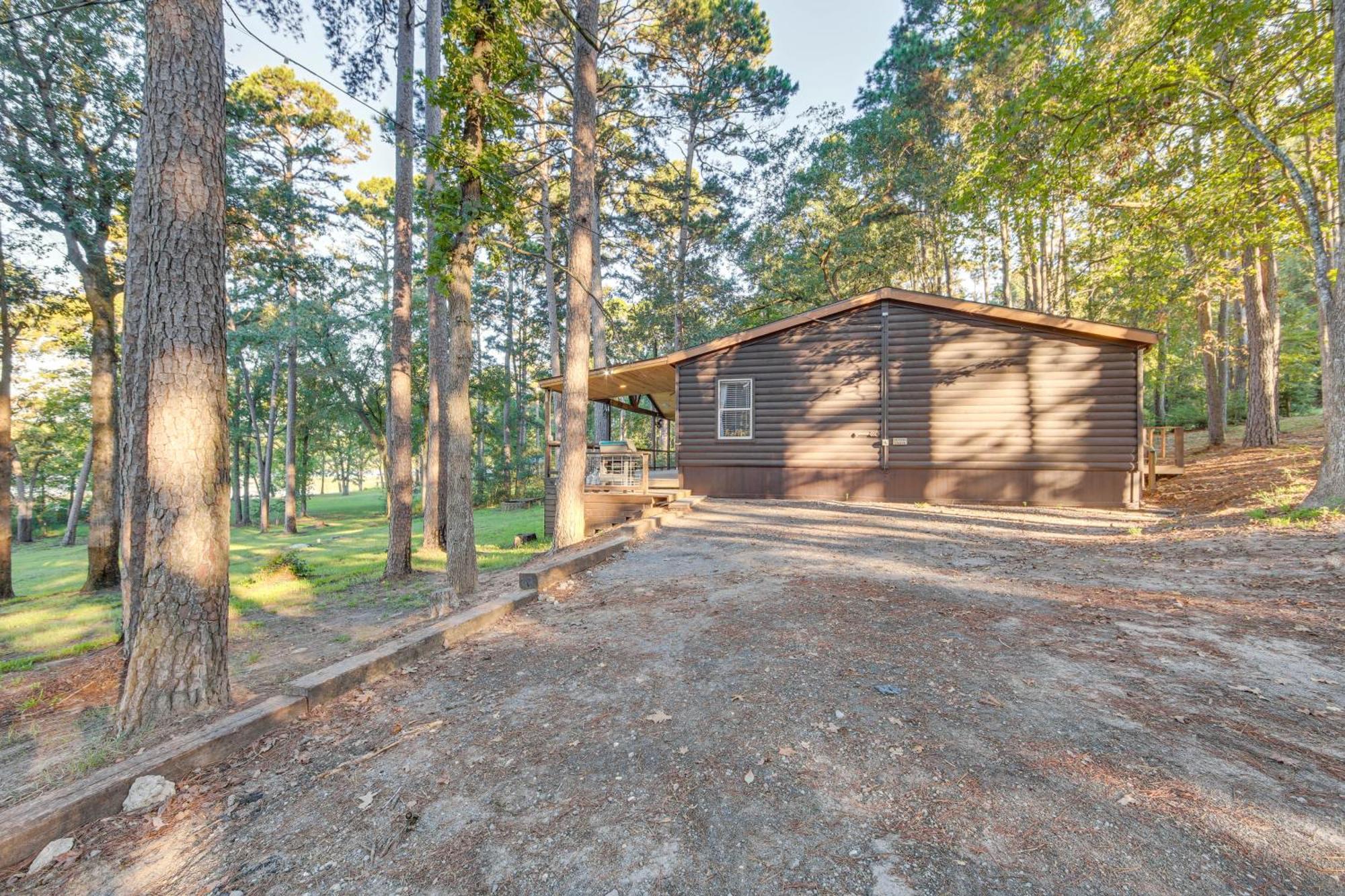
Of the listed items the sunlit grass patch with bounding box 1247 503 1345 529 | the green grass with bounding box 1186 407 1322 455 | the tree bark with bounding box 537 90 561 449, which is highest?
the tree bark with bounding box 537 90 561 449

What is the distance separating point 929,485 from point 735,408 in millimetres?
4473

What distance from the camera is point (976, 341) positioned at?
10367 millimetres

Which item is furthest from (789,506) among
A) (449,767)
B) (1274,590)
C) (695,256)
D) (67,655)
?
(695,256)

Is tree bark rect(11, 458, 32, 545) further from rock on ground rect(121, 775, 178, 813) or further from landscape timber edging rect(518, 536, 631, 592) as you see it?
rock on ground rect(121, 775, 178, 813)

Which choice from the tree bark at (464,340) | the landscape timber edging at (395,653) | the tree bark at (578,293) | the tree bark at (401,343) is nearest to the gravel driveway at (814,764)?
the landscape timber edging at (395,653)

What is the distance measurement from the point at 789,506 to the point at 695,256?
42.0 feet

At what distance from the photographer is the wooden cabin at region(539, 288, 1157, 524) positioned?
9.80m

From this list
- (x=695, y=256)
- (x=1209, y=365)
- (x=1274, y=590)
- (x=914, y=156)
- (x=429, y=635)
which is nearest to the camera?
(x=429, y=635)

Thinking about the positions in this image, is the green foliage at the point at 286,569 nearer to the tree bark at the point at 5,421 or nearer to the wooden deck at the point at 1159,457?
the tree bark at the point at 5,421

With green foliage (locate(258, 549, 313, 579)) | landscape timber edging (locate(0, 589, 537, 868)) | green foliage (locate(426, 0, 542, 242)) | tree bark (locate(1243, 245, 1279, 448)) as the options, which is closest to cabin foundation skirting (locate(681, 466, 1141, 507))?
tree bark (locate(1243, 245, 1279, 448))

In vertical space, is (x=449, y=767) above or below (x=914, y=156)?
below

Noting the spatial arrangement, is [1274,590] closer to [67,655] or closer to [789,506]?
[789,506]

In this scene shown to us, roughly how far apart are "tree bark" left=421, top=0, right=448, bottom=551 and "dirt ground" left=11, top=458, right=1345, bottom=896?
429 cm

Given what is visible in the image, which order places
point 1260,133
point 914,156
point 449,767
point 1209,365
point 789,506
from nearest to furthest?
point 449,767
point 1260,133
point 789,506
point 1209,365
point 914,156
